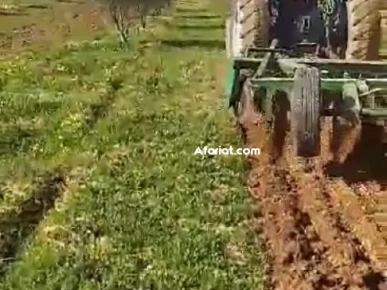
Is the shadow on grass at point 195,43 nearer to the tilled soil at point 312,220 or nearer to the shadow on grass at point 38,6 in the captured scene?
the shadow on grass at point 38,6

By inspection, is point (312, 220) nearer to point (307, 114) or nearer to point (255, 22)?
point (307, 114)

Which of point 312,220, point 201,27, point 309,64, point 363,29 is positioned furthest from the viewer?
point 201,27

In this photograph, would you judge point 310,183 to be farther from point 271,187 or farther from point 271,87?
point 271,87

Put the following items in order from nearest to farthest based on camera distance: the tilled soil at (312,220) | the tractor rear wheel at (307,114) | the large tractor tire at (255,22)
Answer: the tilled soil at (312,220)
the tractor rear wheel at (307,114)
the large tractor tire at (255,22)

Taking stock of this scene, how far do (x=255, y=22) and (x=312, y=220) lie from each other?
122 inches

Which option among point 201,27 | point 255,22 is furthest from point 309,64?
point 201,27

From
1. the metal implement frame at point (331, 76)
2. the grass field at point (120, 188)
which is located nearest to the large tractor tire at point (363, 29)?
the metal implement frame at point (331, 76)

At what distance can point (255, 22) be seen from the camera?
8.95 meters

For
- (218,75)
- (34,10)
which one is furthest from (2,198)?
(34,10)

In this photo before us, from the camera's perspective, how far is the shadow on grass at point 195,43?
61.6 ft

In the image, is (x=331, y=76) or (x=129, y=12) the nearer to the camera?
(x=331, y=76)

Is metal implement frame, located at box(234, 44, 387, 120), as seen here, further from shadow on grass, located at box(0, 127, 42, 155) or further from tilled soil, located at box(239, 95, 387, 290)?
shadow on grass, located at box(0, 127, 42, 155)

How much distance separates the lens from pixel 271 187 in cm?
707

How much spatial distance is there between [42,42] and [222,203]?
42.6ft
